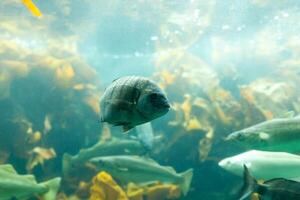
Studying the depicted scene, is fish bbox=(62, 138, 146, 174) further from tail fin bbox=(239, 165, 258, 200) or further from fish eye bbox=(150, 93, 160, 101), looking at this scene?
fish eye bbox=(150, 93, 160, 101)

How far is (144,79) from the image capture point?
6.64 ft

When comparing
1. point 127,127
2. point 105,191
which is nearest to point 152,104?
point 127,127

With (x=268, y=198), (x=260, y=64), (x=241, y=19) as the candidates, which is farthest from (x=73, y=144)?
(x=260, y=64)

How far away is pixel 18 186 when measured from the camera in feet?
18.1

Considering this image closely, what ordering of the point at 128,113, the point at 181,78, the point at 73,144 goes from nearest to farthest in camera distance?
the point at 128,113
the point at 73,144
the point at 181,78

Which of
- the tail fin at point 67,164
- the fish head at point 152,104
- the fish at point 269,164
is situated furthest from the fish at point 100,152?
the fish head at point 152,104

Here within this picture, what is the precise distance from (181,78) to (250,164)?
7.69 m

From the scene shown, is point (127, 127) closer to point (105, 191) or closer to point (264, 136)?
point (264, 136)

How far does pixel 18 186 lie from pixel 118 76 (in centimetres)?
326

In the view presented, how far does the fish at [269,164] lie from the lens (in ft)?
15.6

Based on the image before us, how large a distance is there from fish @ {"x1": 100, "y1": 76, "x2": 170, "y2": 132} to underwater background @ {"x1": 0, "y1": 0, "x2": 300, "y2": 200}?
1.33m

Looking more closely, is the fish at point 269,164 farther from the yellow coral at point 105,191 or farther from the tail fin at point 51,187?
the tail fin at point 51,187

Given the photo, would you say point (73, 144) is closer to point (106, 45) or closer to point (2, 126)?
point (2, 126)

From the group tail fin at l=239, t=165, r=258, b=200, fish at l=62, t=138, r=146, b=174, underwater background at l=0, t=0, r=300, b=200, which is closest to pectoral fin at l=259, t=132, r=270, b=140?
tail fin at l=239, t=165, r=258, b=200
